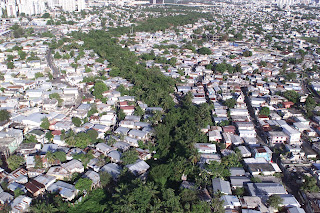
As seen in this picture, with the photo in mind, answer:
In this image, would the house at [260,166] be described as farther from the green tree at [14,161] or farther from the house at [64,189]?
the green tree at [14,161]

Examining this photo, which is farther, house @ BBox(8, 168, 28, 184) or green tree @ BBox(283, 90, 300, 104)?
green tree @ BBox(283, 90, 300, 104)

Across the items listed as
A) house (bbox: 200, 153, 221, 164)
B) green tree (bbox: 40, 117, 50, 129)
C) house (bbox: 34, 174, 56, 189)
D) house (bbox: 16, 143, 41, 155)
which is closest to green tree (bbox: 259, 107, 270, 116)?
house (bbox: 200, 153, 221, 164)

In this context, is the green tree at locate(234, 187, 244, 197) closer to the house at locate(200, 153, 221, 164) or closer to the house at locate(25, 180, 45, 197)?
the house at locate(200, 153, 221, 164)

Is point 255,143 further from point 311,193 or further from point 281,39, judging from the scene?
point 281,39

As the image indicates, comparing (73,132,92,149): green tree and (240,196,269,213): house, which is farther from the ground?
(73,132,92,149): green tree

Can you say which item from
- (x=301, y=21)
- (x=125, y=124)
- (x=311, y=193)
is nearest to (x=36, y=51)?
(x=125, y=124)

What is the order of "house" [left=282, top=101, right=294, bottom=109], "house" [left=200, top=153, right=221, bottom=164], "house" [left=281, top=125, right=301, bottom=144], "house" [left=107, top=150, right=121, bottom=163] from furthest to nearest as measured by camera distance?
"house" [left=282, top=101, right=294, bottom=109]
"house" [left=281, top=125, right=301, bottom=144]
"house" [left=107, top=150, right=121, bottom=163]
"house" [left=200, top=153, right=221, bottom=164]

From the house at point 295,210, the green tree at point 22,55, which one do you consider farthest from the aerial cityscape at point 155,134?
the green tree at point 22,55
